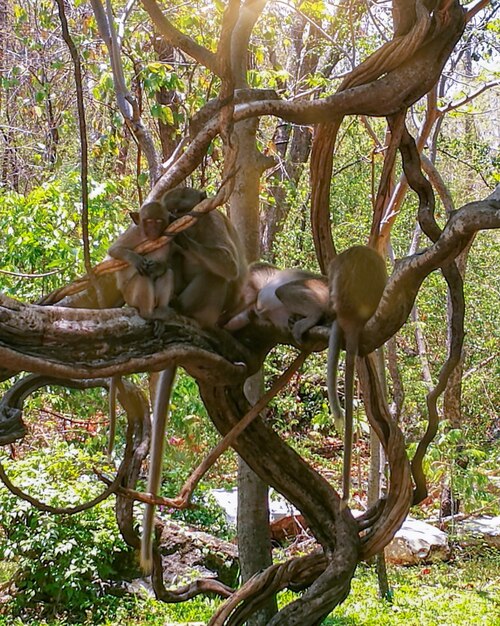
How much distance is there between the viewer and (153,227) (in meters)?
2.47

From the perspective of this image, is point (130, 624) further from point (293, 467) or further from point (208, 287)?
point (208, 287)

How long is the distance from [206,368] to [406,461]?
0.94 metres

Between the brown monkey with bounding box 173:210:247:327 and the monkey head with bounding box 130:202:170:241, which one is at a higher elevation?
the monkey head with bounding box 130:202:170:241

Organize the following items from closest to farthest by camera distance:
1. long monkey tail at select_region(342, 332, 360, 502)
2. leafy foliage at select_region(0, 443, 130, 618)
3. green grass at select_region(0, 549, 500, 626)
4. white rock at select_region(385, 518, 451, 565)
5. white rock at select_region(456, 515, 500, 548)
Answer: long monkey tail at select_region(342, 332, 360, 502) → green grass at select_region(0, 549, 500, 626) → leafy foliage at select_region(0, 443, 130, 618) → white rock at select_region(385, 518, 451, 565) → white rock at select_region(456, 515, 500, 548)

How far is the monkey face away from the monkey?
14.9 inches

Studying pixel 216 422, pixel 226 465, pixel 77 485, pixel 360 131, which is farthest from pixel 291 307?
pixel 360 131

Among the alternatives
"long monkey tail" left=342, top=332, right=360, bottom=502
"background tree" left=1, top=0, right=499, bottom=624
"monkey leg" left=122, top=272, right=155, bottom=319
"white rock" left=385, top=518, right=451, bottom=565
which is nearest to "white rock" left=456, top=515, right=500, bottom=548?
"white rock" left=385, top=518, right=451, bottom=565

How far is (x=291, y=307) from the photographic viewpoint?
2.56 m

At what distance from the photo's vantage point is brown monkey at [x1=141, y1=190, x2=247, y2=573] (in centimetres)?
256

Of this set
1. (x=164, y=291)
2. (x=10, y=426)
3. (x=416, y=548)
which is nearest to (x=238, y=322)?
(x=164, y=291)

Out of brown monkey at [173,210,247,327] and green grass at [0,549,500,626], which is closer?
brown monkey at [173,210,247,327]

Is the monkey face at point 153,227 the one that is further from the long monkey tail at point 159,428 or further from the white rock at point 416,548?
the white rock at point 416,548

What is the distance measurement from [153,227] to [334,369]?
79 centimetres

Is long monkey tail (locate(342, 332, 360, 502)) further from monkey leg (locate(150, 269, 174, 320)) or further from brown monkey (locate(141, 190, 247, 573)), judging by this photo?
monkey leg (locate(150, 269, 174, 320))
